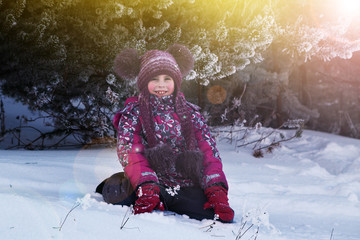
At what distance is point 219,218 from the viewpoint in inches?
94.3

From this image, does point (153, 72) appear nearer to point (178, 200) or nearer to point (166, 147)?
point (166, 147)

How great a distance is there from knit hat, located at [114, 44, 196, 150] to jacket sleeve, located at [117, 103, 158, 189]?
90 millimetres

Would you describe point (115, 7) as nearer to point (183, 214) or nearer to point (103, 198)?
point (103, 198)

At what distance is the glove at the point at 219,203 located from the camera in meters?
2.39

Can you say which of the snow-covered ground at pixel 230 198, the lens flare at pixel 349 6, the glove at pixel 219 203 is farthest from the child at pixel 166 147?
the lens flare at pixel 349 6

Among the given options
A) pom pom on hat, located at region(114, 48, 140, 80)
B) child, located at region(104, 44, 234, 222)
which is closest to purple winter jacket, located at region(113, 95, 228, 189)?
child, located at region(104, 44, 234, 222)

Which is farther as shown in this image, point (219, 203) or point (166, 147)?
point (166, 147)

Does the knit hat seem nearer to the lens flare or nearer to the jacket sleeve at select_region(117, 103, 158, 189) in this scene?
the jacket sleeve at select_region(117, 103, 158, 189)

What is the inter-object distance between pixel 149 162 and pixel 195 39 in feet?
8.59

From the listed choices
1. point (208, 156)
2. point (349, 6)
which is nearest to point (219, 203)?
point (208, 156)

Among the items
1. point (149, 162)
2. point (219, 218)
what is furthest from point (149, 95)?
point (219, 218)

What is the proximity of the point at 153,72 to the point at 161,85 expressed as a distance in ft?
0.46

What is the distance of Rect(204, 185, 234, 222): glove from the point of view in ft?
7.84

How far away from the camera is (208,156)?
289 cm
